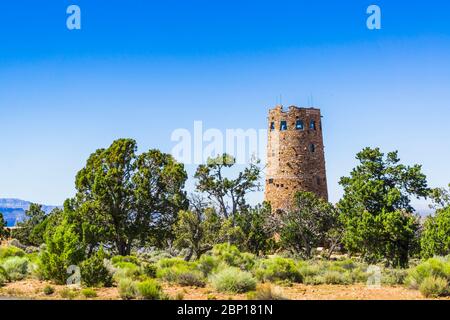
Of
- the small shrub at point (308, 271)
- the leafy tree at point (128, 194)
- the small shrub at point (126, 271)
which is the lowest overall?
the small shrub at point (308, 271)

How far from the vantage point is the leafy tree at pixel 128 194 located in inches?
1076

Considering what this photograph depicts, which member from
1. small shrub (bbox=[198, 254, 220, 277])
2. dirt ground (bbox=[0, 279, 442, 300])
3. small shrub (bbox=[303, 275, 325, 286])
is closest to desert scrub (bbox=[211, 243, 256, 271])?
small shrub (bbox=[198, 254, 220, 277])

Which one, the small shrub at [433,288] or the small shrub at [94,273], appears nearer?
the small shrub at [433,288]

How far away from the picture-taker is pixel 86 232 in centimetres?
2505

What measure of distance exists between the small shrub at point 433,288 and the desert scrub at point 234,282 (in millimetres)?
5481

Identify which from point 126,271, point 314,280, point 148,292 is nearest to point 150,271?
point 126,271

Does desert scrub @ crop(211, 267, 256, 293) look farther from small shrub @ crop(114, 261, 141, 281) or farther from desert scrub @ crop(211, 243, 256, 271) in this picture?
desert scrub @ crop(211, 243, 256, 271)

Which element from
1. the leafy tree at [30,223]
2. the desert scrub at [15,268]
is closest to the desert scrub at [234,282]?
the desert scrub at [15,268]

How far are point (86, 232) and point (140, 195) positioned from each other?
3923 mm

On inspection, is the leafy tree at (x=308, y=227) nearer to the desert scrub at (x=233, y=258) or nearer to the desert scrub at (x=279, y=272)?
the desert scrub at (x=233, y=258)

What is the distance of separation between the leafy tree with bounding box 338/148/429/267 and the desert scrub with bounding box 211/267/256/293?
9.97 m

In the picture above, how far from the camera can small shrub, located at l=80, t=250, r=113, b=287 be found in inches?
776

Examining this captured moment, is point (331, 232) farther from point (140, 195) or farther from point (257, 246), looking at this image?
point (140, 195)
